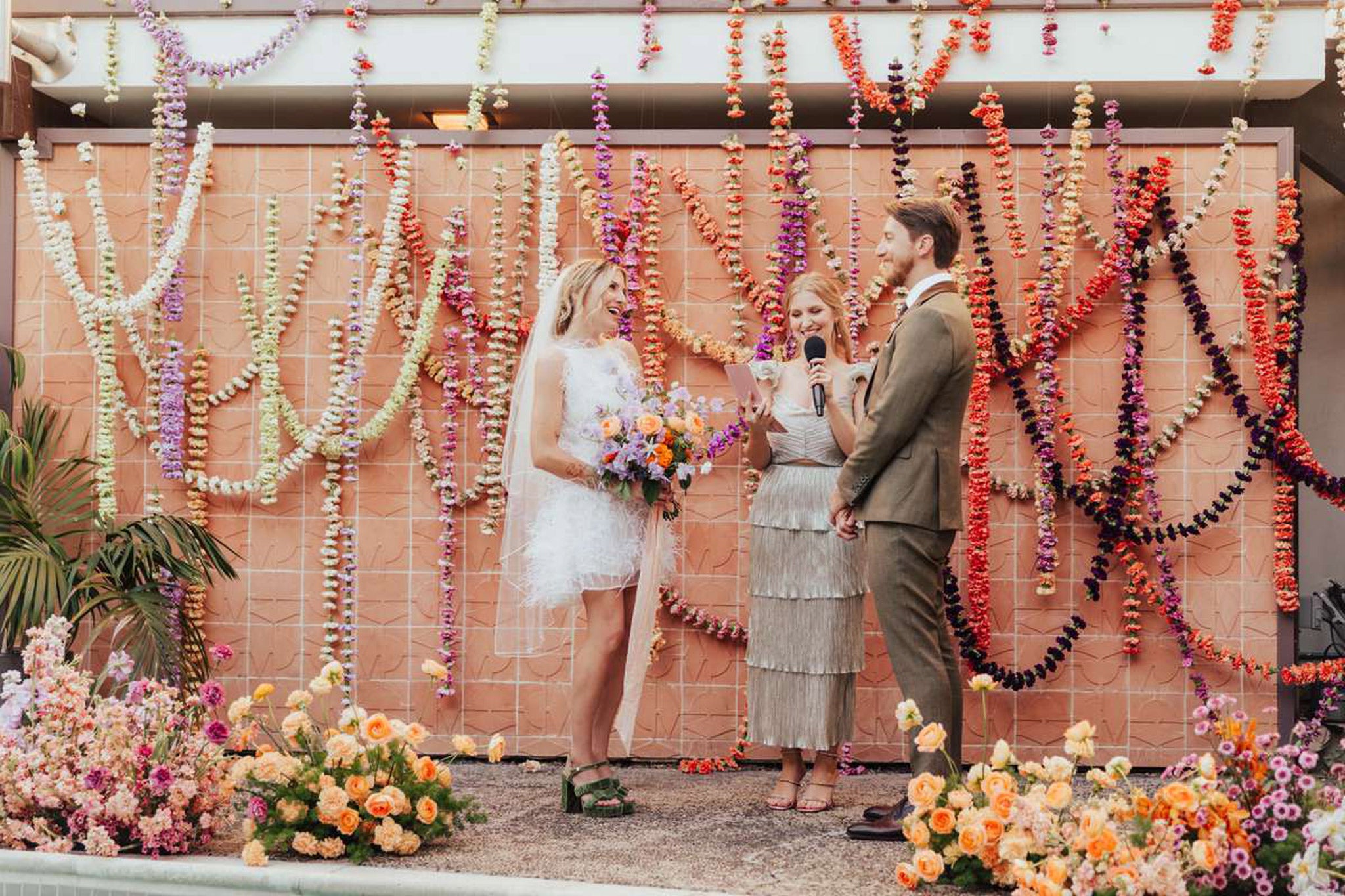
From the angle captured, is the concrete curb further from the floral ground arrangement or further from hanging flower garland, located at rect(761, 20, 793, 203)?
hanging flower garland, located at rect(761, 20, 793, 203)

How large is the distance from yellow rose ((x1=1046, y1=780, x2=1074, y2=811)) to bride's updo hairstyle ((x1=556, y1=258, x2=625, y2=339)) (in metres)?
2.21

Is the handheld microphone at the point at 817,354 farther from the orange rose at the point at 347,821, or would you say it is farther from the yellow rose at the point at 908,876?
the orange rose at the point at 347,821

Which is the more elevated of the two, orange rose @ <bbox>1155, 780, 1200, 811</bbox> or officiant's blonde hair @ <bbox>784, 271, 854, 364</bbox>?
officiant's blonde hair @ <bbox>784, 271, 854, 364</bbox>

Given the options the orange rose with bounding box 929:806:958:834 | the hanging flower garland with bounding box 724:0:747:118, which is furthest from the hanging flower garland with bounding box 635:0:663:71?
the orange rose with bounding box 929:806:958:834

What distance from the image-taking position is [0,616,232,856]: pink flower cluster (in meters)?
3.58

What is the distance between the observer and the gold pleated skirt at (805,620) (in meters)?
4.43

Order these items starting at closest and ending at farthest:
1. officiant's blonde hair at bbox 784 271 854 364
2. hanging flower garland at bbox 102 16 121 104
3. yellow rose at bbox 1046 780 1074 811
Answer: yellow rose at bbox 1046 780 1074 811
officiant's blonde hair at bbox 784 271 854 364
hanging flower garland at bbox 102 16 121 104

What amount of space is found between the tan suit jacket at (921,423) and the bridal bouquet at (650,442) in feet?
1.97

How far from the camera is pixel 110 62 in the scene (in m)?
5.59

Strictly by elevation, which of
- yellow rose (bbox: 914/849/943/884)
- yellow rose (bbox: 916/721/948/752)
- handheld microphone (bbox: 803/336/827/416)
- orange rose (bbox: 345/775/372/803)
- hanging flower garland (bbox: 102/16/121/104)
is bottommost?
yellow rose (bbox: 914/849/943/884)

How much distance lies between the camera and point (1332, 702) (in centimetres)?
514

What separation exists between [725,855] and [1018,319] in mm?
2661

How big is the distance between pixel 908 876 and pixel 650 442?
1.59 meters

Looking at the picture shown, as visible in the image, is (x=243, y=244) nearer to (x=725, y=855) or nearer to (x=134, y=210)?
(x=134, y=210)
